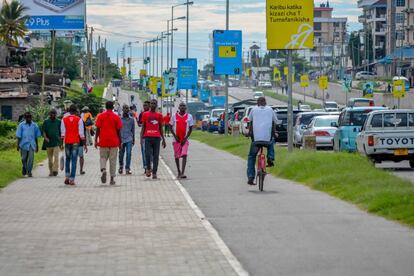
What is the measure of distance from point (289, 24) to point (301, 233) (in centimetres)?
1533

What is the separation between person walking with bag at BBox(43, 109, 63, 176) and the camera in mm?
26672

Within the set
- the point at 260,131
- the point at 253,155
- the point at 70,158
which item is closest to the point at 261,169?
the point at 253,155

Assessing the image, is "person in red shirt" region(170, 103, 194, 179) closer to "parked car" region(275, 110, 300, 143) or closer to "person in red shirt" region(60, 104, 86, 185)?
"person in red shirt" region(60, 104, 86, 185)

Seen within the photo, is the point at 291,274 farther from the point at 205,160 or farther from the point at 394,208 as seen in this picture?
the point at 205,160

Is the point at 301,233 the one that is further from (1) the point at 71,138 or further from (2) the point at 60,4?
(2) the point at 60,4

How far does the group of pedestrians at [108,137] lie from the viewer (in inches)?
928

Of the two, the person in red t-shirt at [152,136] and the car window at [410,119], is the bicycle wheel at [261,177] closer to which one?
the person in red t-shirt at [152,136]

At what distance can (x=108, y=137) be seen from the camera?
23.5 metres

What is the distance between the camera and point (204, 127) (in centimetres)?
8056

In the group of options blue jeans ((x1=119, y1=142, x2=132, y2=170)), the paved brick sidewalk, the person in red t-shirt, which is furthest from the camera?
blue jeans ((x1=119, y1=142, x2=132, y2=170))

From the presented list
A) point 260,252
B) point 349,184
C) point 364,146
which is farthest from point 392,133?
point 260,252

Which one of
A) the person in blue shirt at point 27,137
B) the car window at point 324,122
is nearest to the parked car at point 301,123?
the car window at point 324,122

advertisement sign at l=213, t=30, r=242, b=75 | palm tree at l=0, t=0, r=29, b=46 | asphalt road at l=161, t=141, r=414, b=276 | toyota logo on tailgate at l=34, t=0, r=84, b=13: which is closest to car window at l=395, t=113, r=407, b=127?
asphalt road at l=161, t=141, r=414, b=276

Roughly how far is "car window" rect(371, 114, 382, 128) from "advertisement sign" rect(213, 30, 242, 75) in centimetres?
2100
